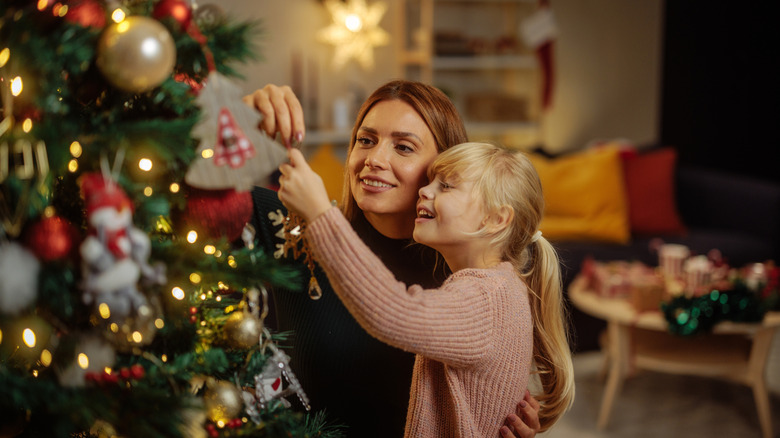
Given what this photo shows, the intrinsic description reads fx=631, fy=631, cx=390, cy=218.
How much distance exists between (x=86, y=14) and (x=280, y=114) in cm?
31

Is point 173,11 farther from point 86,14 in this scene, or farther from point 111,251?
point 111,251

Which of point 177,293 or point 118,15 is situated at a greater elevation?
point 118,15

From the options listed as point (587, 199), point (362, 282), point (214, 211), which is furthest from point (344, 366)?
point (587, 199)

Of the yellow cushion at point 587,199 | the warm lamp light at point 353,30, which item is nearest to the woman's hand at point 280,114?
the yellow cushion at point 587,199

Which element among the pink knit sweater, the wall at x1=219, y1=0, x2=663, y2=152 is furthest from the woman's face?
the wall at x1=219, y1=0, x2=663, y2=152

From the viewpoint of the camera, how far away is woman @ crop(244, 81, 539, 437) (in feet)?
3.95

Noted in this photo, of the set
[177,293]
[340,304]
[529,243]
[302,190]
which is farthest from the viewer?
[340,304]

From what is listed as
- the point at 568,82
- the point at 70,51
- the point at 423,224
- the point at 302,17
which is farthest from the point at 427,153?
the point at 568,82

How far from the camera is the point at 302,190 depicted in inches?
30.6

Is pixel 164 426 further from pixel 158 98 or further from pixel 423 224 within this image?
pixel 423 224

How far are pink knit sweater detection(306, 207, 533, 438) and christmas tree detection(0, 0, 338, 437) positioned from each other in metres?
0.14

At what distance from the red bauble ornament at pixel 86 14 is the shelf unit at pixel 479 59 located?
11.2ft

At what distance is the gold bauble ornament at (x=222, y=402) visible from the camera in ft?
2.15

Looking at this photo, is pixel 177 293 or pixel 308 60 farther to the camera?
pixel 308 60
